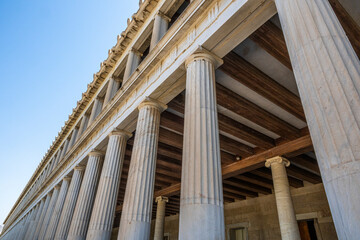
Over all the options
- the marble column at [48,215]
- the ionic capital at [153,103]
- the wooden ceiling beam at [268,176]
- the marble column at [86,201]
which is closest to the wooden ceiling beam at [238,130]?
the ionic capital at [153,103]

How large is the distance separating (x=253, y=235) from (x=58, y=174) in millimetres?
18056

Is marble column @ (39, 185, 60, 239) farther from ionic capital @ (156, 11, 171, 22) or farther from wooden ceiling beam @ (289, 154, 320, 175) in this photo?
wooden ceiling beam @ (289, 154, 320, 175)

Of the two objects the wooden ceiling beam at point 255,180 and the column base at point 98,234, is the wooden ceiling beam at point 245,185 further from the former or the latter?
the column base at point 98,234

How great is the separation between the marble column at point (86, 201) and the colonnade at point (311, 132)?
2650mm

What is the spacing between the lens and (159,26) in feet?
38.7

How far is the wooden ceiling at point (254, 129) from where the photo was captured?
7453 mm

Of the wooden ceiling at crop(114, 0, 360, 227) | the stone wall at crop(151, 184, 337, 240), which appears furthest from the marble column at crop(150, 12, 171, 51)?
the stone wall at crop(151, 184, 337, 240)

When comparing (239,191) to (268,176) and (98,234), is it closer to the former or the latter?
(268,176)

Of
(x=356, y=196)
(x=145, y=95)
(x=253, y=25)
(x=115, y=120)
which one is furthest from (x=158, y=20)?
(x=356, y=196)

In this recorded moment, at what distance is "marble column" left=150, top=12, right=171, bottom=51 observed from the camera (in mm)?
11359

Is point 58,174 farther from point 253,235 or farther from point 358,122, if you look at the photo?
point 358,122

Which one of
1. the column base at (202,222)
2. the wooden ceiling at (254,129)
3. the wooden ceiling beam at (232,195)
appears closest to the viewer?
the column base at (202,222)

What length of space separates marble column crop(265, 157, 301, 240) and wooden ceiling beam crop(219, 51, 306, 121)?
3.77 m

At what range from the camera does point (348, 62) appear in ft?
11.6
